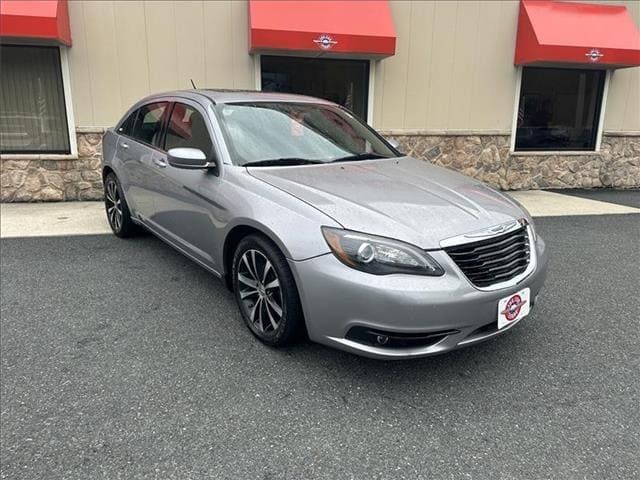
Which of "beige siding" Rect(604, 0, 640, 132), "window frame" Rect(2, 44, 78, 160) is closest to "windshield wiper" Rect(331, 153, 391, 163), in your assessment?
"window frame" Rect(2, 44, 78, 160)

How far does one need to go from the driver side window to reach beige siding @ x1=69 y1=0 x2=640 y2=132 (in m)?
4.12

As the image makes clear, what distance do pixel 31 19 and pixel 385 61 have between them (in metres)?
5.34

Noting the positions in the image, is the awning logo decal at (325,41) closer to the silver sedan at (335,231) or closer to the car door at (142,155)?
the car door at (142,155)

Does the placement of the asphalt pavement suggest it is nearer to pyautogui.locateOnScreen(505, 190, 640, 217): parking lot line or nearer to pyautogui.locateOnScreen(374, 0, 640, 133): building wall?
pyautogui.locateOnScreen(505, 190, 640, 217): parking lot line

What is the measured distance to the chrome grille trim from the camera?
8.54 feet

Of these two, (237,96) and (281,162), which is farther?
(237,96)

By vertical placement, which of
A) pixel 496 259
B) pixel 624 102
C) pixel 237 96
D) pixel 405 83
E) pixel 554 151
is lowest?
pixel 496 259

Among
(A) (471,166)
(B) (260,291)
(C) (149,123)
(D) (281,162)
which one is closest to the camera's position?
(B) (260,291)

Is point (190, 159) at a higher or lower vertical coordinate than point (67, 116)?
lower

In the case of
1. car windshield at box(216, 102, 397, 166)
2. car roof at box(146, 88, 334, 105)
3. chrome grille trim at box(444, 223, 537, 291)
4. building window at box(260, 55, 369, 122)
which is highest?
building window at box(260, 55, 369, 122)

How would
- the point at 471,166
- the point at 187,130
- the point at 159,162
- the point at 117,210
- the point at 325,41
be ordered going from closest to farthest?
the point at 187,130
the point at 159,162
the point at 117,210
the point at 325,41
the point at 471,166

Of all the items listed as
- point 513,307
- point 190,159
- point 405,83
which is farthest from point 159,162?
point 405,83

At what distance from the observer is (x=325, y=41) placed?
748cm

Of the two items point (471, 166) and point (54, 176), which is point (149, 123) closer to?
point (54, 176)
